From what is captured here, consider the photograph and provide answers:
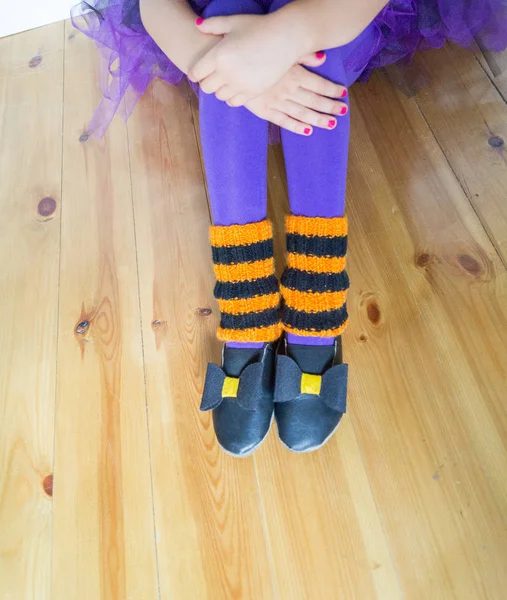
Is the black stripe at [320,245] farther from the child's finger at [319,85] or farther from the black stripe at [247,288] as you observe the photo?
the child's finger at [319,85]

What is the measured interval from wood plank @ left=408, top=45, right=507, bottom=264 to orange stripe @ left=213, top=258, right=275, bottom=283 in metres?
0.38

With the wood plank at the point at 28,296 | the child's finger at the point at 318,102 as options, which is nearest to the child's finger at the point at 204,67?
the child's finger at the point at 318,102

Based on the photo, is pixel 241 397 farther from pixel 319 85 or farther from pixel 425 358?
pixel 319 85

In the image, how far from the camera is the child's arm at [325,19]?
575 mm

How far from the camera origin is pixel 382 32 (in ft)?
2.63

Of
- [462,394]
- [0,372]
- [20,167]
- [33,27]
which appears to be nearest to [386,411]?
[462,394]

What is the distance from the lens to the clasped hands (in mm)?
→ 575

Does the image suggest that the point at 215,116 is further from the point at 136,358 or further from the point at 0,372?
the point at 0,372

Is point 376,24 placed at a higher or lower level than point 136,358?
higher

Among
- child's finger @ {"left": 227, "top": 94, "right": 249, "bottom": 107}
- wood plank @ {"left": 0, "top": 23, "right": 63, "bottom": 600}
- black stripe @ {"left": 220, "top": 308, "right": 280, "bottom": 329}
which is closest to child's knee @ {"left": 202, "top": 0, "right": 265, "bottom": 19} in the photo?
child's finger @ {"left": 227, "top": 94, "right": 249, "bottom": 107}

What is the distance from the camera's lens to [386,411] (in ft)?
2.29

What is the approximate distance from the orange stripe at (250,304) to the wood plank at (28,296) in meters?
0.31

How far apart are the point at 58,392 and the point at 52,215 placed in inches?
13.3

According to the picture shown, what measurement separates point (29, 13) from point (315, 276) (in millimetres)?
979
